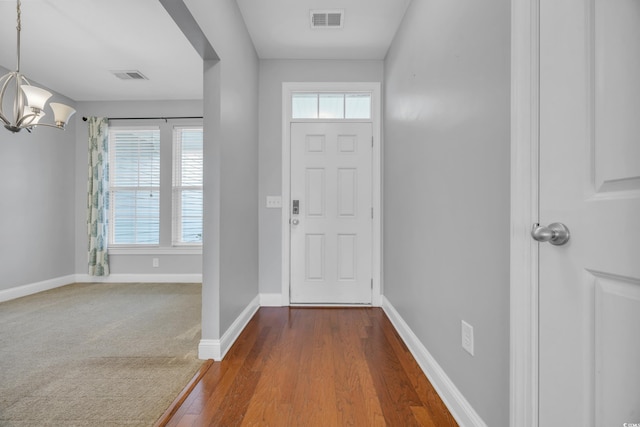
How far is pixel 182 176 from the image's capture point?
4469 mm

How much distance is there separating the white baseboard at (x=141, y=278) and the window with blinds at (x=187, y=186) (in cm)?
48

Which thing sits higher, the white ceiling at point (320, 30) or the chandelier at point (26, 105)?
the white ceiling at point (320, 30)

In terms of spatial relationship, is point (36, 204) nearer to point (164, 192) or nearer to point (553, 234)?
point (164, 192)

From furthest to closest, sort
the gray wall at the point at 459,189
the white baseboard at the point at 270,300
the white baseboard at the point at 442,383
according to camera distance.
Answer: the white baseboard at the point at 270,300, the white baseboard at the point at 442,383, the gray wall at the point at 459,189

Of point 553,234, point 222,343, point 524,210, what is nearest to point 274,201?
point 222,343

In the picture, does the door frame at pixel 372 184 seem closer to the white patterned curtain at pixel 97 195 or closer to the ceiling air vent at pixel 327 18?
the ceiling air vent at pixel 327 18

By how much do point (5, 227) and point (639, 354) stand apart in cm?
515

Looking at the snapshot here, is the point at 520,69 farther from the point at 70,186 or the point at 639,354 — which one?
the point at 70,186

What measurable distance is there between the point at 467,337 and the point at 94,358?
7.54 ft

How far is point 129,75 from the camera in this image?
3.67m

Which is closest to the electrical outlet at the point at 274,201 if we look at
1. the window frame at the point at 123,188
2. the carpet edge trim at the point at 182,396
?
the carpet edge trim at the point at 182,396

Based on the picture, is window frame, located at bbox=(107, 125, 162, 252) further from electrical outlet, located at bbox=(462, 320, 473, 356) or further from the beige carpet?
electrical outlet, located at bbox=(462, 320, 473, 356)

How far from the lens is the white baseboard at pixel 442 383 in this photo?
1.34m

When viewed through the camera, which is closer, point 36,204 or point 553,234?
point 553,234
